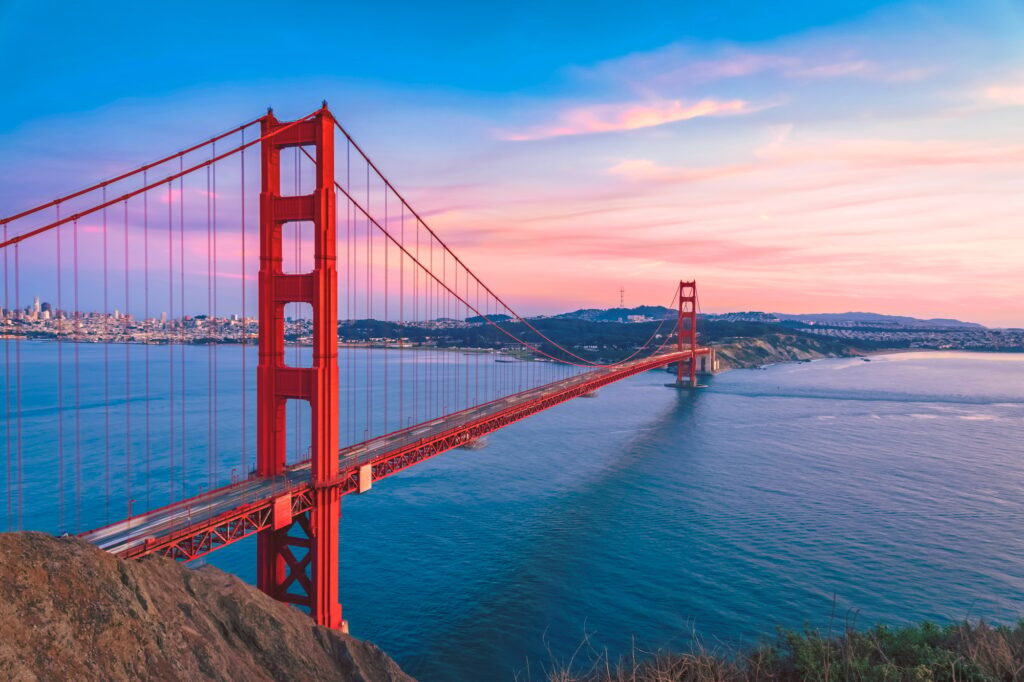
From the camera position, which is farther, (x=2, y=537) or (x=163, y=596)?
(x=163, y=596)

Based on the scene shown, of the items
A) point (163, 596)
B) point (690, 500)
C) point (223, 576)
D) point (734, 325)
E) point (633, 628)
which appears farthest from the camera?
point (734, 325)

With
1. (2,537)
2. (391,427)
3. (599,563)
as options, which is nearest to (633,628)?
(599,563)

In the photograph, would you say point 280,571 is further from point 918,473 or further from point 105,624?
point 918,473

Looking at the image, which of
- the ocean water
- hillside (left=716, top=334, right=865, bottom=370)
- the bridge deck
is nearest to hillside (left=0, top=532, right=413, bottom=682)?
the bridge deck

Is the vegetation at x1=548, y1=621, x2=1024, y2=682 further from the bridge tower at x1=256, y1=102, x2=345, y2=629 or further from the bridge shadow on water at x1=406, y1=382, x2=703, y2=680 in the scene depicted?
the bridge tower at x1=256, y1=102, x2=345, y2=629

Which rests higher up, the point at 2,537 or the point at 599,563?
the point at 2,537

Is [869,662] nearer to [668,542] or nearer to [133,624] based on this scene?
[133,624]

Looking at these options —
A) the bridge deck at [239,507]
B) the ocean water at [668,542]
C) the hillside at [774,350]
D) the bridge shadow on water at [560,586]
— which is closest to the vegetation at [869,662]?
the ocean water at [668,542]
